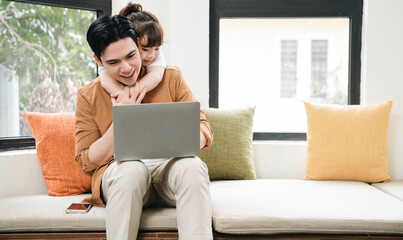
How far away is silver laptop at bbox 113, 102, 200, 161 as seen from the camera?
1.52 m

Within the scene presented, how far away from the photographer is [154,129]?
5.02 ft

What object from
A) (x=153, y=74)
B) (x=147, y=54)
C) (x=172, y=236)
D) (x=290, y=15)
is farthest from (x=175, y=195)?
(x=290, y=15)

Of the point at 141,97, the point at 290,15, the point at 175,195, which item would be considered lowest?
the point at 175,195

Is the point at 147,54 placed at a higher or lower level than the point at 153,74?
higher

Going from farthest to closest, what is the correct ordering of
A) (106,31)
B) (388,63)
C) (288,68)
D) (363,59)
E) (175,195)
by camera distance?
(288,68) < (363,59) < (388,63) < (106,31) < (175,195)

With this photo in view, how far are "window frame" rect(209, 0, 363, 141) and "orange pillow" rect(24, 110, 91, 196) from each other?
1.11 meters

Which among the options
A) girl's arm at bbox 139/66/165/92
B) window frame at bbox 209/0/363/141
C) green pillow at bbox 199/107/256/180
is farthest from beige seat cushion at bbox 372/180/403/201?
girl's arm at bbox 139/66/165/92

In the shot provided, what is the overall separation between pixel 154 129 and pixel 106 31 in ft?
1.75

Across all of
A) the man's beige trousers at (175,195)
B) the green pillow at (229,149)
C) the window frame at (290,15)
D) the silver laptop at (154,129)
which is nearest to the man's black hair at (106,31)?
the silver laptop at (154,129)

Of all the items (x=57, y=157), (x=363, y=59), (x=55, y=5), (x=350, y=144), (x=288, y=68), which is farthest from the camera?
(x=288, y=68)

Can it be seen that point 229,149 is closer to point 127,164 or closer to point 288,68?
point 288,68

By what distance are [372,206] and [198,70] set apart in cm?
146

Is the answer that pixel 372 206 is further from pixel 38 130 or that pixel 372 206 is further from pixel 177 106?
pixel 38 130

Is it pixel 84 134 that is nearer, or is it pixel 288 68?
pixel 84 134
